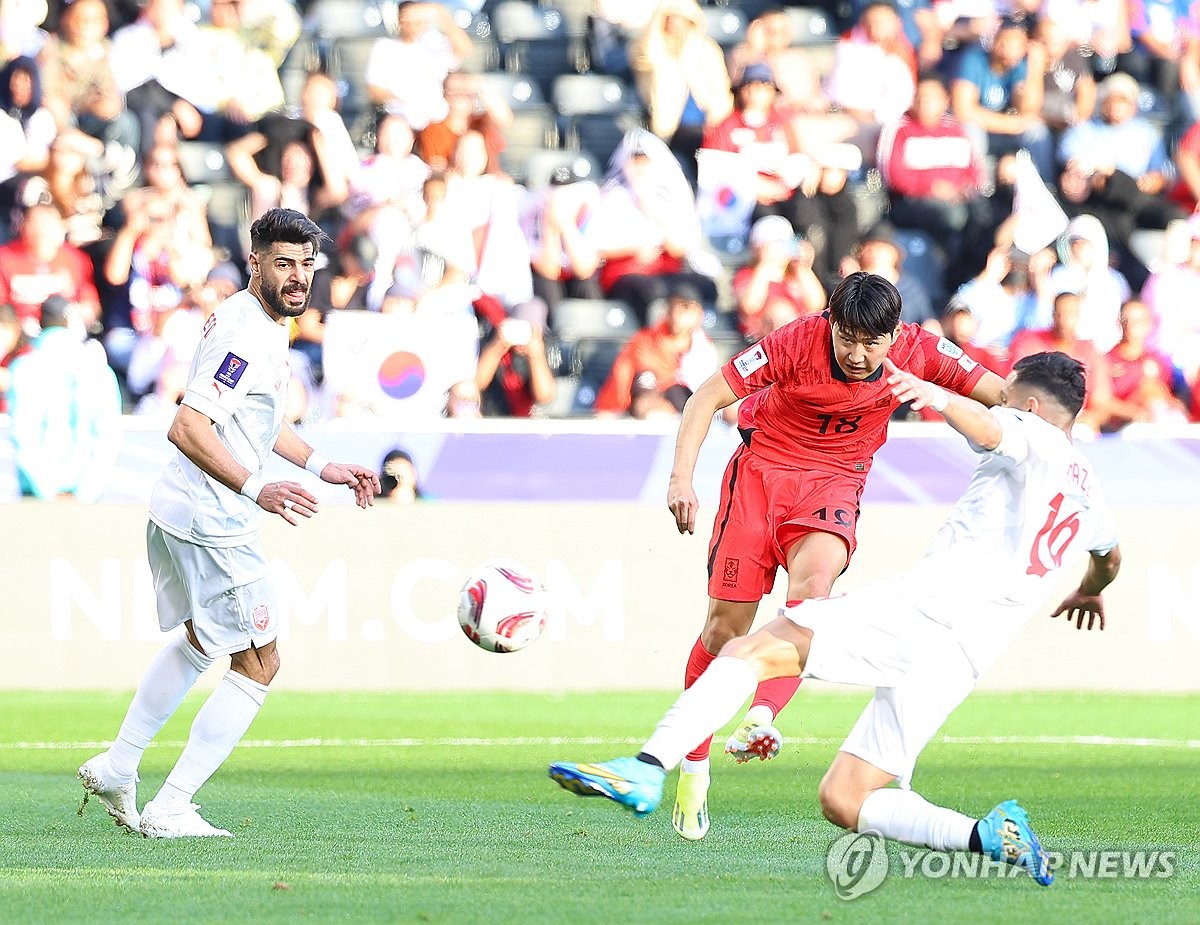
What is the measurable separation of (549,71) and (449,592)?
262 inches

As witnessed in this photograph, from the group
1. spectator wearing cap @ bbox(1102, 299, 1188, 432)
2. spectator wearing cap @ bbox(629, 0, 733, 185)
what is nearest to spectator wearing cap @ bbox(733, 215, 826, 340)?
spectator wearing cap @ bbox(629, 0, 733, 185)

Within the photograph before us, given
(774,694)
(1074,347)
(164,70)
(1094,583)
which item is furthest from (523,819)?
(164,70)

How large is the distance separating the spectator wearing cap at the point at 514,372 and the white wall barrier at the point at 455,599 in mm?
1724

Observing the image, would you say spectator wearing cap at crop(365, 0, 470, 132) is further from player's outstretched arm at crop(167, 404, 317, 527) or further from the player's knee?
the player's knee

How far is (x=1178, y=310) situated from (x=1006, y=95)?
9.18 feet

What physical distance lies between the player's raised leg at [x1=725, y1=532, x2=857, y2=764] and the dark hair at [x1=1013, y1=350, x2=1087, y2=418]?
1.43m

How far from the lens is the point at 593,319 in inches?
591

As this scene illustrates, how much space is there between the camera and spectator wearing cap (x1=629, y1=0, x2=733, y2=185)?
638 inches

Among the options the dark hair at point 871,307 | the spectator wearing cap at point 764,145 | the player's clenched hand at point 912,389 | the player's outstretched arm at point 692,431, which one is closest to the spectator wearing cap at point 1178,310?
the spectator wearing cap at point 764,145

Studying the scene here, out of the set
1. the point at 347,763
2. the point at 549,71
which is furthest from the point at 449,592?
the point at 549,71

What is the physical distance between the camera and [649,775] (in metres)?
5.16

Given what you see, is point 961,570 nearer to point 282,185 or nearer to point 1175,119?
point 282,185

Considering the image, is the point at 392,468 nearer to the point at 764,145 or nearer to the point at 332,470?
the point at 764,145

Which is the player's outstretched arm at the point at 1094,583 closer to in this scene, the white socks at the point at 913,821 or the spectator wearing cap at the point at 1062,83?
the white socks at the point at 913,821
